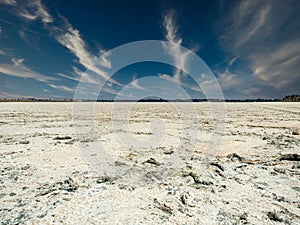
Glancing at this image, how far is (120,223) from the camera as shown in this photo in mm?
2439

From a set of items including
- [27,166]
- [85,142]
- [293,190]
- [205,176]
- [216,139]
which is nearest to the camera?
[293,190]

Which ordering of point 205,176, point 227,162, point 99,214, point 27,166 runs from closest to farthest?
point 99,214 < point 205,176 < point 27,166 < point 227,162

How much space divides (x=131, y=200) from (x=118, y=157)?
2.12m

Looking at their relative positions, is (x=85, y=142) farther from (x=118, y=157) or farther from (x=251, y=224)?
(x=251, y=224)

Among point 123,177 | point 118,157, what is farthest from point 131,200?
point 118,157

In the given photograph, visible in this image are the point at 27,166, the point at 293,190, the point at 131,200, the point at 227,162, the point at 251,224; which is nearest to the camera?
the point at 251,224

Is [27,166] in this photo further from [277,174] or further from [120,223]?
[277,174]

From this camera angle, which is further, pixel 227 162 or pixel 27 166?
pixel 227 162

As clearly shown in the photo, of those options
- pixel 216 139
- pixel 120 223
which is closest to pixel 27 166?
pixel 120 223

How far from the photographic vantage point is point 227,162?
459 cm

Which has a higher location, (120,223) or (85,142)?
(85,142)

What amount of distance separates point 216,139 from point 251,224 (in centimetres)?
486

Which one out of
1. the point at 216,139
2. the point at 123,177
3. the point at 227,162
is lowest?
the point at 123,177

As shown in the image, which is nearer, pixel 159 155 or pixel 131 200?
pixel 131 200
